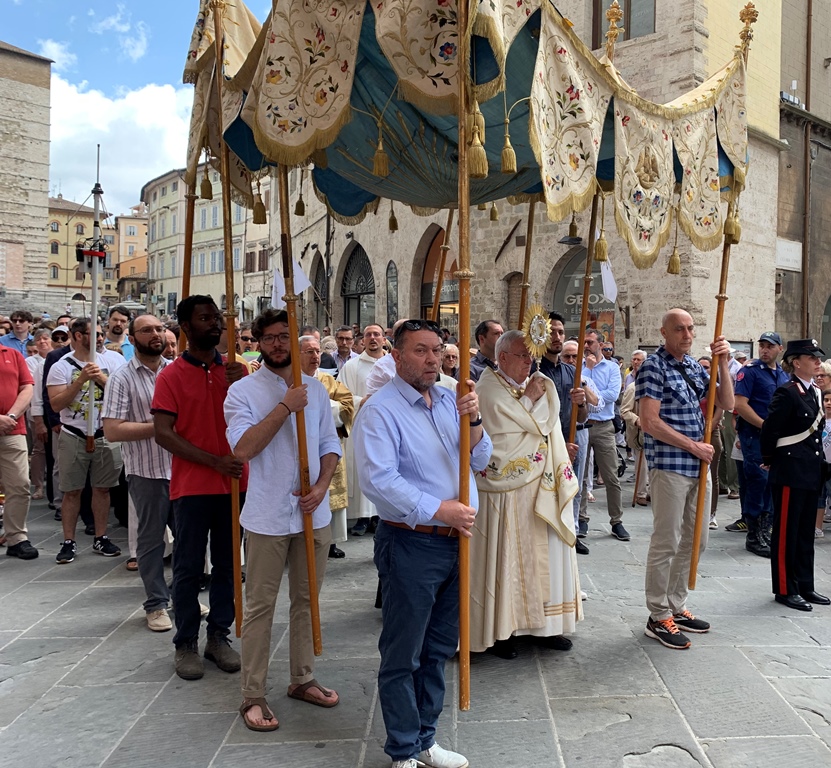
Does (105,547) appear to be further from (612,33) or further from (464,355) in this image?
(612,33)

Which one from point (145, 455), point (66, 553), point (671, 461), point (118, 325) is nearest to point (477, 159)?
point (671, 461)

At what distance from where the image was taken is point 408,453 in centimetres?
298

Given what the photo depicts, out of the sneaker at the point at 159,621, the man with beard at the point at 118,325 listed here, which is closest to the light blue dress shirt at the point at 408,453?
the sneaker at the point at 159,621

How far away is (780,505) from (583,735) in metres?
2.83

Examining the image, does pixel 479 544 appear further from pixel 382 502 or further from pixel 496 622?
pixel 382 502

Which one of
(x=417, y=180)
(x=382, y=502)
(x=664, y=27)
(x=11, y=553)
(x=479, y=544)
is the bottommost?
(x=11, y=553)

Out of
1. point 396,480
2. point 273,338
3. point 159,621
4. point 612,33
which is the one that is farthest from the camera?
point 612,33

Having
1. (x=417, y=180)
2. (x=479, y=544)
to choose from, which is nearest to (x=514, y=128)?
(x=417, y=180)

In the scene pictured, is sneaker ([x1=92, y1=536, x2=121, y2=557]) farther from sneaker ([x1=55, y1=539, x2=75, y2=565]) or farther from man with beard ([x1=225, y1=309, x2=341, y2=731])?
man with beard ([x1=225, y1=309, x2=341, y2=731])

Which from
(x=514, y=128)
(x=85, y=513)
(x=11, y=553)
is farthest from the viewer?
(x=85, y=513)

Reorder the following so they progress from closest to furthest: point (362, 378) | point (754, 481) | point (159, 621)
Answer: point (159, 621)
point (754, 481)
point (362, 378)

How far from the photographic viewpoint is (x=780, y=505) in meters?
5.29

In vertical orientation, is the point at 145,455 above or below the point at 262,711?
above

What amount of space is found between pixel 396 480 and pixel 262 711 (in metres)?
1.42
